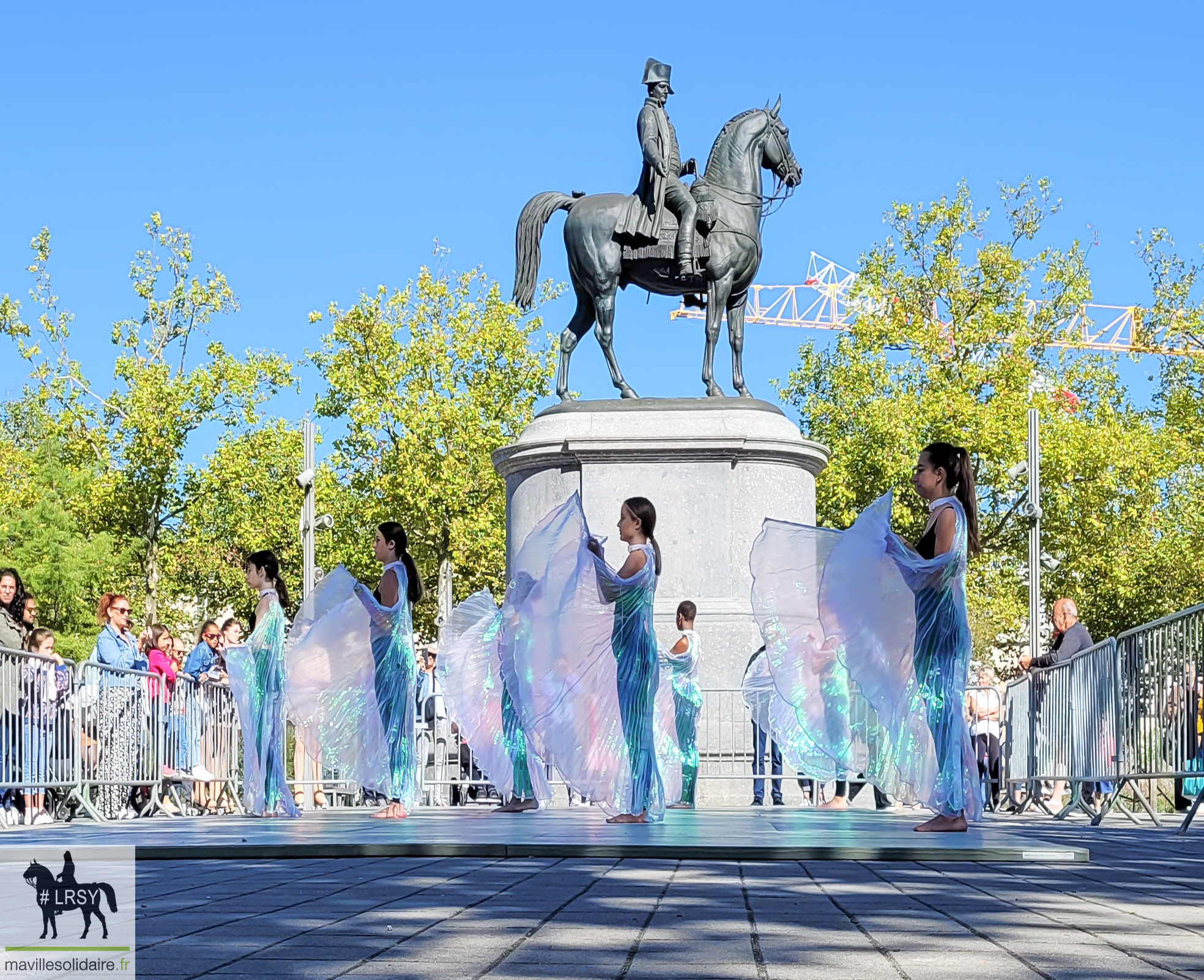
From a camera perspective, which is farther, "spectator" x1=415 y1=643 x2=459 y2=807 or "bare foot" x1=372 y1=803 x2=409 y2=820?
"spectator" x1=415 y1=643 x2=459 y2=807

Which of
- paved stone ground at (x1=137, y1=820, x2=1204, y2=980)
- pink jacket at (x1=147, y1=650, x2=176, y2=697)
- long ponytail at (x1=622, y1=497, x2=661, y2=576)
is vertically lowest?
paved stone ground at (x1=137, y1=820, x2=1204, y2=980)

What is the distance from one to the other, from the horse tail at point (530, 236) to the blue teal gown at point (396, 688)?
6.72m

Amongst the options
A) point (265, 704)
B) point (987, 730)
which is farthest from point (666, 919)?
point (987, 730)

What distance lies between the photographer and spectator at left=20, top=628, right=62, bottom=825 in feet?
43.6

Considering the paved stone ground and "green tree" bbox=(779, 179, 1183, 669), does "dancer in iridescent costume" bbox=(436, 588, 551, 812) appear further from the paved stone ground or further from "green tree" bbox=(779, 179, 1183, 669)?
"green tree" bbox=(779, 179, 1183, 669)

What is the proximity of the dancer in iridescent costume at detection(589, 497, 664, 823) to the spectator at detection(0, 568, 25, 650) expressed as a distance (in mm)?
6129

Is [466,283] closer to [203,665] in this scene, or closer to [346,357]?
[346,357]

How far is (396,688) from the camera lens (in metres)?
12.3

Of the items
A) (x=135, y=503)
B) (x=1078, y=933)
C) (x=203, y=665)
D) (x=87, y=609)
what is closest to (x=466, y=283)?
(x=135, y=503)

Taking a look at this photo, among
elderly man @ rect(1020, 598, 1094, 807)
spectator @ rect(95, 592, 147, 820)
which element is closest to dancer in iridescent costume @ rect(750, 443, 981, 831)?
elderly man @ rect(1020, 598, 1094, 807)

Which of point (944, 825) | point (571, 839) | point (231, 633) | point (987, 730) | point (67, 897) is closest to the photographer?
point (67, 897)

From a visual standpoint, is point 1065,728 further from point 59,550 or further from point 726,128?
point 59,550

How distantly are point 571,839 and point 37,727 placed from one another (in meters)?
6.05

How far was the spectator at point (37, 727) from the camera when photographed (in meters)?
Answer: 13.3
